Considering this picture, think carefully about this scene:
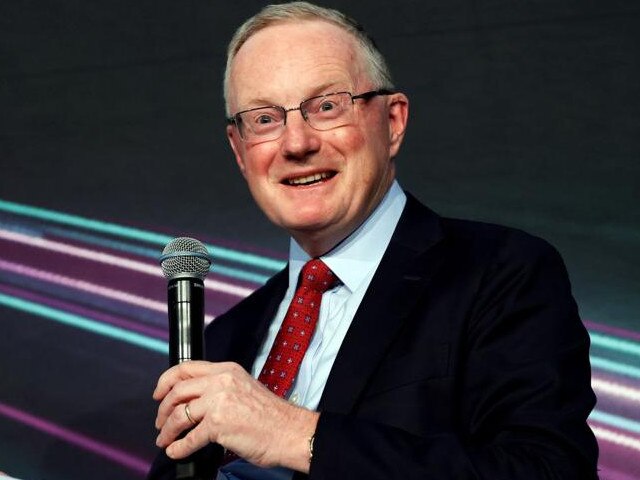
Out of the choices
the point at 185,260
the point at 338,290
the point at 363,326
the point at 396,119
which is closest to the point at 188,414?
the point at 185,260

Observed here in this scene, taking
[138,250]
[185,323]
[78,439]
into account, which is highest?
[138,250]

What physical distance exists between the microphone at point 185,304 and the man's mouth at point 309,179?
1.12 feet

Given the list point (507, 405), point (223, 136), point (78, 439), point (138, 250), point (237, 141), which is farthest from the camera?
point (223, 136)

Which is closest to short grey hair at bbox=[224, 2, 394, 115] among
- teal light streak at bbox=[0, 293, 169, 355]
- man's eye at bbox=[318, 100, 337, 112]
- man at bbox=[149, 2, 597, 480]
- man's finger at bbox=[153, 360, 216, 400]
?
man at bbox=[149, 2, 597, 480]

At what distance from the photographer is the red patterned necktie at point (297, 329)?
1.84 m

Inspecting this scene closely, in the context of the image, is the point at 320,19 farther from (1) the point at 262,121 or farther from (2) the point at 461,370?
(2) the point at 461,370

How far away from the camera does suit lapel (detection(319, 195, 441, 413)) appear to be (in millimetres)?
1686

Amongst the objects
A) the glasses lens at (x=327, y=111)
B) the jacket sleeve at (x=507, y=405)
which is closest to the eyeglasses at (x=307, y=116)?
the glasses lens at (x=327, y=111)

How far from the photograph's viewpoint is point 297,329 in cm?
189

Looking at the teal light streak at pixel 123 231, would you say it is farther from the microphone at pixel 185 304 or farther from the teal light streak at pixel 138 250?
the microphone at pixel 185 304

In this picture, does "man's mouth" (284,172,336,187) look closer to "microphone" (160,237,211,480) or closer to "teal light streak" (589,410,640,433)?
"microphone" (160,237,211,480)

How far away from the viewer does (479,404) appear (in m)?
1.62

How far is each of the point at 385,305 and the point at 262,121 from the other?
363mm

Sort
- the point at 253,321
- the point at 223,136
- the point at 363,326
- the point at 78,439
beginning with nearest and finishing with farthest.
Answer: the point at 363,326 < the point at 253,321 < the point at 78,439 < the point at 223,136
